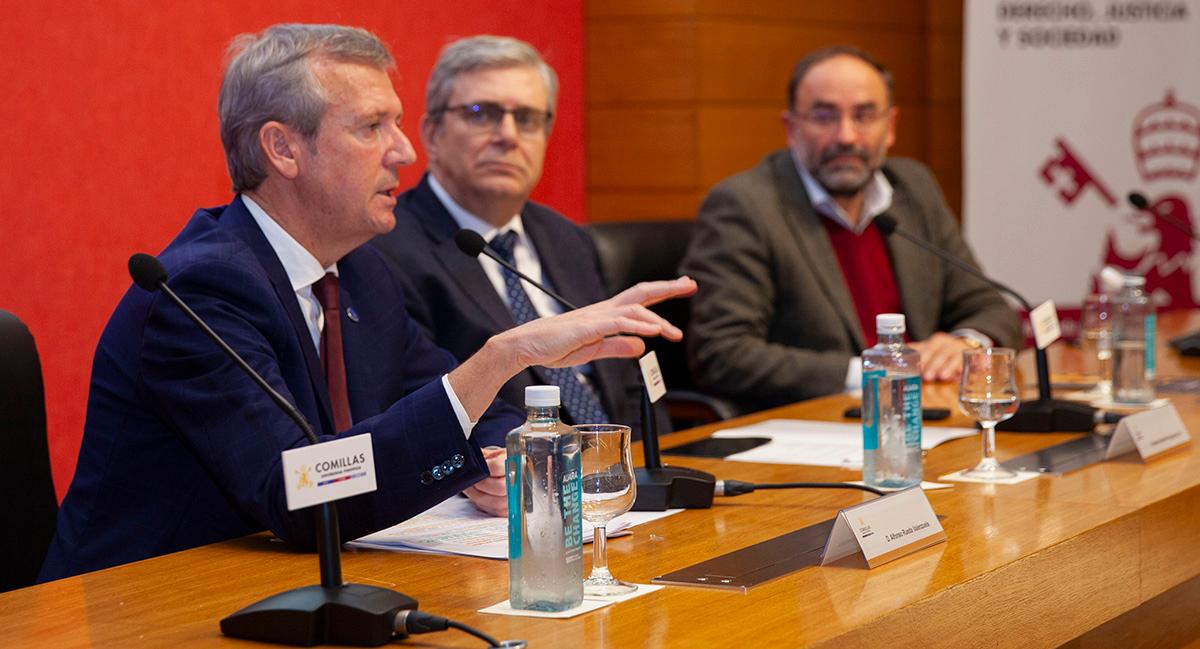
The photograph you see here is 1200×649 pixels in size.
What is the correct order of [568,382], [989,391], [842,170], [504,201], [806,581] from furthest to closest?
[842,170]
[504,201]
[568,382]
[989,391]
[806,581]

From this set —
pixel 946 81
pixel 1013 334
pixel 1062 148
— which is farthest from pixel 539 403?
pixel 946 81

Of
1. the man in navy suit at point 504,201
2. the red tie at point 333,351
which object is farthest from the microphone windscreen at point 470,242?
the man in navy suit at point 504,201

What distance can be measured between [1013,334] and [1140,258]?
2009mm

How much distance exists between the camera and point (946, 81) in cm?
634

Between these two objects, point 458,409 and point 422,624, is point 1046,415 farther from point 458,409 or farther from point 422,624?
point 422,624

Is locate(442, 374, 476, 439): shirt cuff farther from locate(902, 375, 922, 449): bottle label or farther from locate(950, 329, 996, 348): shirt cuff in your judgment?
locate(950, 329, 996, 348): shirt cuff

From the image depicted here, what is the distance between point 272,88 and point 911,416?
1030mm

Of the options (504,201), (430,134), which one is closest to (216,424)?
(504,201)

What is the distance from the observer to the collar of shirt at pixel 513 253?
313 cm

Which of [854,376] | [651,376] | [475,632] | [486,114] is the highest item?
[486,114]

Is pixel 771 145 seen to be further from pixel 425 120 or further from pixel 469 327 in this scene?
pixel 469 327

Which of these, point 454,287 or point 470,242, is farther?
point 454,287

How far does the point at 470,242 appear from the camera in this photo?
7.14 feet

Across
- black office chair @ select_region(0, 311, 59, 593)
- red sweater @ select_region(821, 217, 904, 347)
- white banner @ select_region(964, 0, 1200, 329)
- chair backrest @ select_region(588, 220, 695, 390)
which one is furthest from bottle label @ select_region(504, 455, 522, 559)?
white banner @ select_region(964, 0, 1200, 329)
